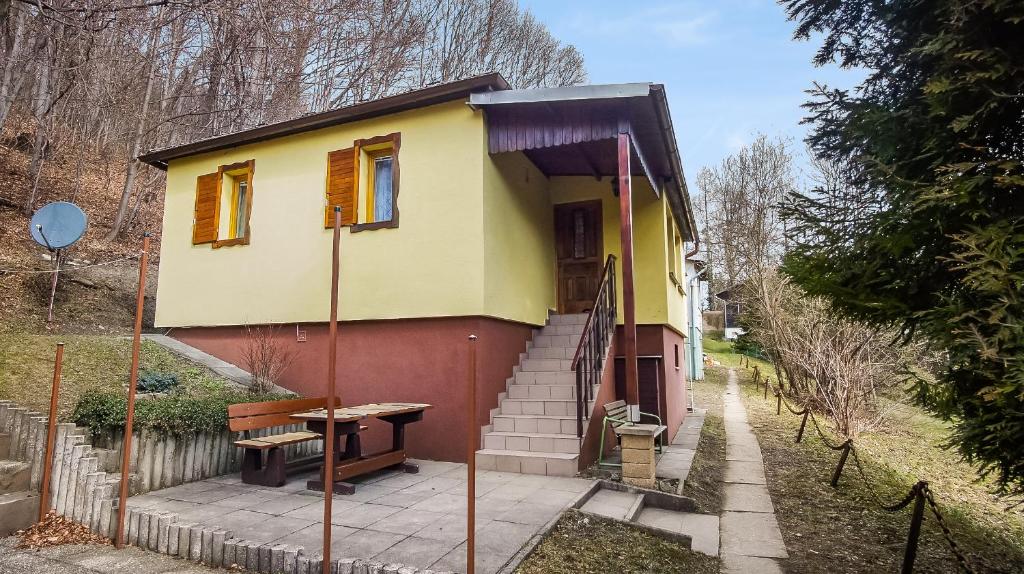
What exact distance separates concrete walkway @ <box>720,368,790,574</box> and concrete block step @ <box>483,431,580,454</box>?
169 cm

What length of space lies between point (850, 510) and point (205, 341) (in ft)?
29.8

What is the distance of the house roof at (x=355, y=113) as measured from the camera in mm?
6871

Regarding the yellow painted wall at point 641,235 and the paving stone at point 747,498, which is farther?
the yellow painted wall at point 641,235

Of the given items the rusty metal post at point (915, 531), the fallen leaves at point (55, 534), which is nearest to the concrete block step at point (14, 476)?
the fallen leaves at point (55, 534)

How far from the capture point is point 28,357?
694 cm

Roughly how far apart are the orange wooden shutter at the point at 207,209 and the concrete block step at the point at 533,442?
5671 mm

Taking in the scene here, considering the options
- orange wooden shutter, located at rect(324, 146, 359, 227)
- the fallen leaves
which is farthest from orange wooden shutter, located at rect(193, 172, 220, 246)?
the fallen leaves

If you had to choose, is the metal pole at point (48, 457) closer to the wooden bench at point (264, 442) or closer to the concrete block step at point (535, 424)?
the wooden bench at point (264, 442)

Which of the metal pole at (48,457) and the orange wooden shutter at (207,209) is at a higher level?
the orange wooden shutter at (207,209)

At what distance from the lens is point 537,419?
6.56 metres

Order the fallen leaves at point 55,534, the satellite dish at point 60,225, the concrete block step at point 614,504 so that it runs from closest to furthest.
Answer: the fallen leaves at point 55,534 < the concrete block step at point 614,504 < the satellite dish at point 60,225

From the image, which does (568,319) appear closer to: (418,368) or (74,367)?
(418,368)

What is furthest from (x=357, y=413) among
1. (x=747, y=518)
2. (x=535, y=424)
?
(x=747, y=518)

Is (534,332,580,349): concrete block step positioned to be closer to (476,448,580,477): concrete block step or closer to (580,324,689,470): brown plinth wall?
(580,324,689,470): brown plinth wall
